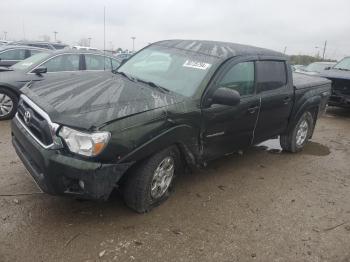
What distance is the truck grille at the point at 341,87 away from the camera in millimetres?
10000

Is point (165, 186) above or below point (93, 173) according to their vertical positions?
below

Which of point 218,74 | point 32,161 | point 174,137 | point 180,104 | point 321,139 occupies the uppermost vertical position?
point 218,74

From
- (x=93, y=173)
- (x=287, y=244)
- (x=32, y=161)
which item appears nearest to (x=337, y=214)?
(x=287, y=244)

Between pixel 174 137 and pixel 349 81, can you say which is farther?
pixel 349 81

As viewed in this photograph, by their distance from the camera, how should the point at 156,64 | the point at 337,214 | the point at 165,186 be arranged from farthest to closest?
the point at 156,64 < the point at 337,214 < the point at 165,186

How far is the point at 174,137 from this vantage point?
3699 mm

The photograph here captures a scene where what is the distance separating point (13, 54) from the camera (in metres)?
11.0

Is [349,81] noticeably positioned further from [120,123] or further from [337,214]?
[120,123]

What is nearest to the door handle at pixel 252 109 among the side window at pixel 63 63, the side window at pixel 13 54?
the side window at pixel 63 63

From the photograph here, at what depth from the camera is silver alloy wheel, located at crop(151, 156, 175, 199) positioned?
3.78 m

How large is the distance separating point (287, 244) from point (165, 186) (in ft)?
4.45

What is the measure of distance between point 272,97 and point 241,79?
2.46 feet

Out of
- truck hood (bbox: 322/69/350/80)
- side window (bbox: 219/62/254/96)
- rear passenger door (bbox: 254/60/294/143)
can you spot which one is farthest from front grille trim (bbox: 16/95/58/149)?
truck hood (bbox: 322/69/350/80)

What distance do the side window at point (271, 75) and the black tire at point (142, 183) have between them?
1816 mm
